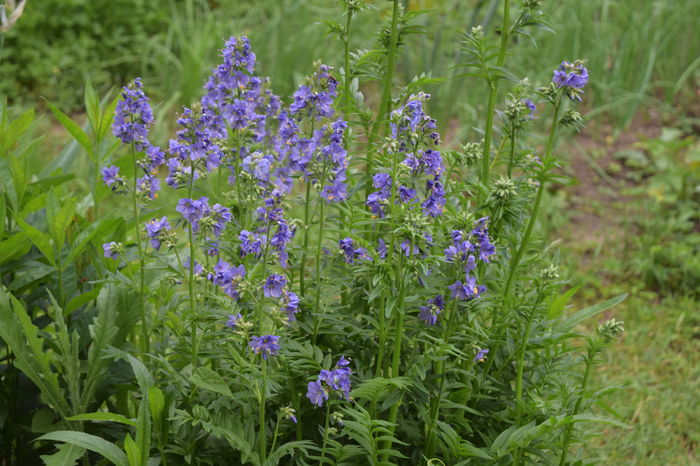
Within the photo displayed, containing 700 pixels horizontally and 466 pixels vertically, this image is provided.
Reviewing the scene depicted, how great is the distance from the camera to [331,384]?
72.4 inches

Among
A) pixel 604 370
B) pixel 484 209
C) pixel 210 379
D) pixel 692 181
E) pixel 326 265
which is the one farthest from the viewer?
pixel 692 181

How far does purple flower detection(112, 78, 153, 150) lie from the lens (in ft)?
6.67

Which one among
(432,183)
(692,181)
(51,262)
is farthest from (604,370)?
(51,262)

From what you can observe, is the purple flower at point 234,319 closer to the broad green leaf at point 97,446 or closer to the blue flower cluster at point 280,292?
the blue flower cluster at point 280,292

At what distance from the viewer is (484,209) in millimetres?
2113

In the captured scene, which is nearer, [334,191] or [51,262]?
[334,191]

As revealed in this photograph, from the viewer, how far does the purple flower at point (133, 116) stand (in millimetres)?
2033

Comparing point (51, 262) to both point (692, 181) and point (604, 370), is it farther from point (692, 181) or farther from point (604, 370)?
point (692, 181)

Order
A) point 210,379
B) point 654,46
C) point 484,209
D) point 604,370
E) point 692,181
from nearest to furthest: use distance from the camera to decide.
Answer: point 210,379, point 484,209, point 604,370, point 692,181, point 654,46

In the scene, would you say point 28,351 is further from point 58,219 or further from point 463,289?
point 463,289

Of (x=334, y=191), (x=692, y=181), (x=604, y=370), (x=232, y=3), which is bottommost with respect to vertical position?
(x=604, y=370)

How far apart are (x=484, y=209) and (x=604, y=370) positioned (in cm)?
181

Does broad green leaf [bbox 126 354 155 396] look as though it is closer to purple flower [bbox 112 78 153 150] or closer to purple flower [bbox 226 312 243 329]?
purple flower [bbox 226 312 243 329]

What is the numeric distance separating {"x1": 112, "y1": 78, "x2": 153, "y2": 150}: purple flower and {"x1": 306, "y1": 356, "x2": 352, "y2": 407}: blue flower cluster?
783mm
